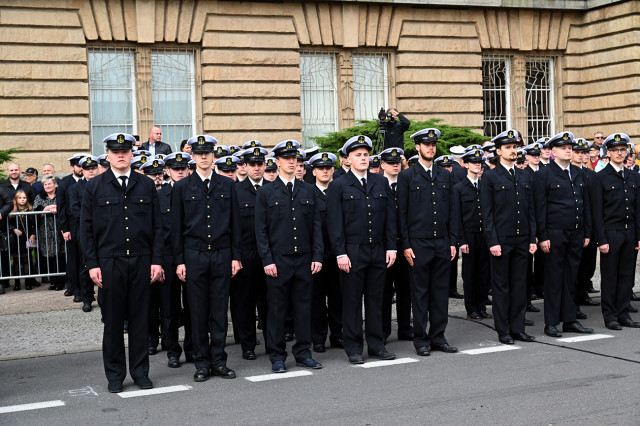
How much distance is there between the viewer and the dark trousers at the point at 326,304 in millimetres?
9906

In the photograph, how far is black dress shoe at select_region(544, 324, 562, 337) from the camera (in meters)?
10.2

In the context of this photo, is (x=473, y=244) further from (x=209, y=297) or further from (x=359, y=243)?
(x=209, y=297)

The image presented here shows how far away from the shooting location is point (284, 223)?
9062mm

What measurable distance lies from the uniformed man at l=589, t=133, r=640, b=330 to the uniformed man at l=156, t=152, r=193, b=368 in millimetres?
4726

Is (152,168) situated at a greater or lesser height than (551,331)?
greater

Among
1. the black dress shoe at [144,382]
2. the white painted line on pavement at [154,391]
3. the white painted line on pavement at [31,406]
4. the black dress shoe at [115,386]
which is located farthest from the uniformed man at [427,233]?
the white painted line on pavement at [31,406]

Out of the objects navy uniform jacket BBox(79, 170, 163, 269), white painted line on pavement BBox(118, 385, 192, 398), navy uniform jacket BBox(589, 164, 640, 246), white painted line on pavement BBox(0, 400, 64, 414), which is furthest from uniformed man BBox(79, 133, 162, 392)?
navy uniform jacket BBox(589, 164, 640, 246)

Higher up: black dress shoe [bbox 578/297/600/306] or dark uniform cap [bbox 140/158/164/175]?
dark uniform cap [bbox 140/158/164/175]

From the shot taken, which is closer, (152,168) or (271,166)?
(271,166)

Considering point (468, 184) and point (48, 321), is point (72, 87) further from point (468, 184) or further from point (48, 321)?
point (468, 184)

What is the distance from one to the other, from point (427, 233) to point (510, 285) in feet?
3.94

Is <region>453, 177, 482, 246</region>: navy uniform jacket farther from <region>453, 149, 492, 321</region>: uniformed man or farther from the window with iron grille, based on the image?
the window with iron grille

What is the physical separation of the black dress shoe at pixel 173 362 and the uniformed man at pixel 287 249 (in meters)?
0.94

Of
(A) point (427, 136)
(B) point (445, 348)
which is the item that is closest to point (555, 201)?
(A) point (427, 136)
